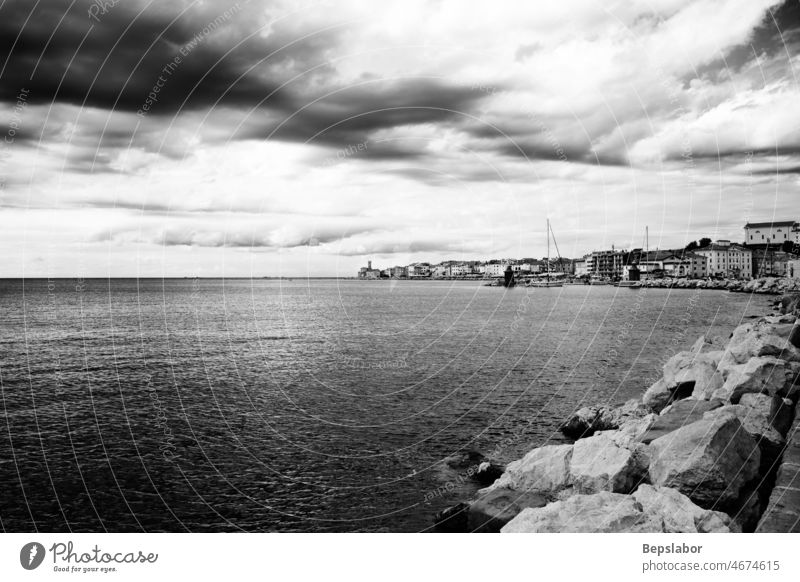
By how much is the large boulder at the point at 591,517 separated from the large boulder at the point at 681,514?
Answer: 204 mm

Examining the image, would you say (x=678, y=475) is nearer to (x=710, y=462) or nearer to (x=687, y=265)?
(x=710, y=462)

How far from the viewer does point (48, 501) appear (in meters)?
14.1

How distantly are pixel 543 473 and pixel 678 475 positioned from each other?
331cm

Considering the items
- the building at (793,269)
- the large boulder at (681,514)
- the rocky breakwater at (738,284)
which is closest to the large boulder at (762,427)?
the large boulder at (681,514)

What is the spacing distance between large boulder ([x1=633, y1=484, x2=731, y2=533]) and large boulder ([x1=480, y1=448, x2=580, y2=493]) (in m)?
3.20

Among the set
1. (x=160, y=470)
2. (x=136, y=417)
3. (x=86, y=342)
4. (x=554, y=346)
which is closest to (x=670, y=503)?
(x=160, y=470)

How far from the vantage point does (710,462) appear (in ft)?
32.4

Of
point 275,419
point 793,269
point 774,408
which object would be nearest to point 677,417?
point 774,408

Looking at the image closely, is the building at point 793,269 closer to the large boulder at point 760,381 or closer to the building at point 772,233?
the building at point 772,233

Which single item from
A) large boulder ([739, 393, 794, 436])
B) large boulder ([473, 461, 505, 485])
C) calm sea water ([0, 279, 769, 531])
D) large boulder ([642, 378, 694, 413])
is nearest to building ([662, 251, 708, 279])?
calm sea water ([0, 279, 769, 531])

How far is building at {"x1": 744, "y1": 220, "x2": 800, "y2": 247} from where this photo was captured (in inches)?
5487

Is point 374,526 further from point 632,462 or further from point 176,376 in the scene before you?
point 176,376

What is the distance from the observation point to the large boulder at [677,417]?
497 inches

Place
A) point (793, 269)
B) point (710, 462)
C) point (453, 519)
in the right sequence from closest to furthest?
1. point (710, 462)
2. point (453, 519)
3. point (793, 269)
